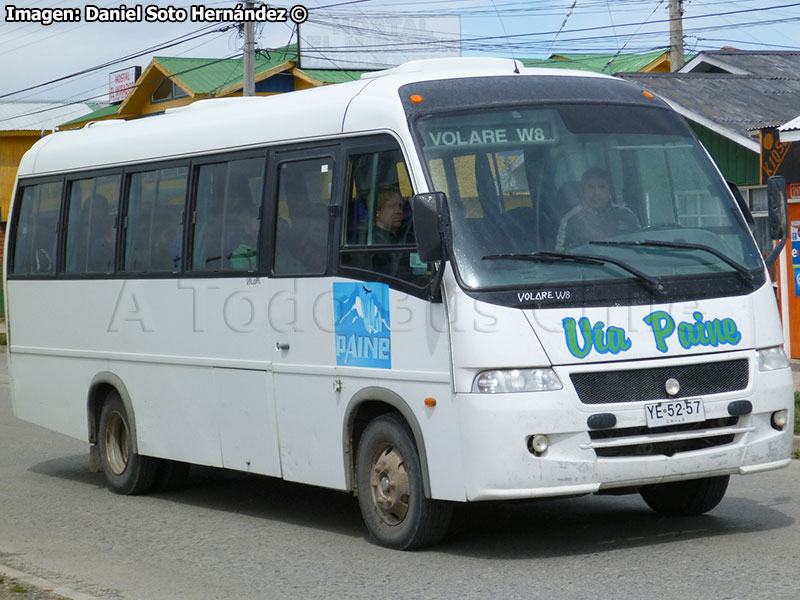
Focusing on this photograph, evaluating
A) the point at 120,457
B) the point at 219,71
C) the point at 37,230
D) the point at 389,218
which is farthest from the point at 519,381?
the point at 219,71

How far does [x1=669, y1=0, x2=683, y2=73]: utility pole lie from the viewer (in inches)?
1173

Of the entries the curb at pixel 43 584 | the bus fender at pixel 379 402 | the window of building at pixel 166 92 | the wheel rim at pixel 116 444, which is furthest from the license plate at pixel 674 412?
the window of building at pixel 166 92

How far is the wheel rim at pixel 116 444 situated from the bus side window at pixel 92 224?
121cm

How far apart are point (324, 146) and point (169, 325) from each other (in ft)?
7.55

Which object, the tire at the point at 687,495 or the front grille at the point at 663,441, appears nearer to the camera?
the front grille at the point at 663,441

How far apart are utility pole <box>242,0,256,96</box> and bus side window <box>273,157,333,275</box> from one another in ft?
65.8

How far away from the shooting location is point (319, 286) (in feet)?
28.7

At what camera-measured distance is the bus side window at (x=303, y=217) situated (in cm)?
879

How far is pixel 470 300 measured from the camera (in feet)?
24.8

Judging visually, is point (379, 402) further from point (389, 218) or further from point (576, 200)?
point (576, 200)

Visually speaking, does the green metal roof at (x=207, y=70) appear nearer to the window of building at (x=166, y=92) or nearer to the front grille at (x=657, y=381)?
the window of building at (x=166, y=92)

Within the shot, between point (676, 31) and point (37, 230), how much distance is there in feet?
65.9

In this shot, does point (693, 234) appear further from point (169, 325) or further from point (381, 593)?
point (169, 325)

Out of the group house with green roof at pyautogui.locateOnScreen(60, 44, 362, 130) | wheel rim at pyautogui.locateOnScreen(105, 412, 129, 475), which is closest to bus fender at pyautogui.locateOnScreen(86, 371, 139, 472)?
wheel rim at pyautogui.locateOnScreen(105, 412, 129, 475)
